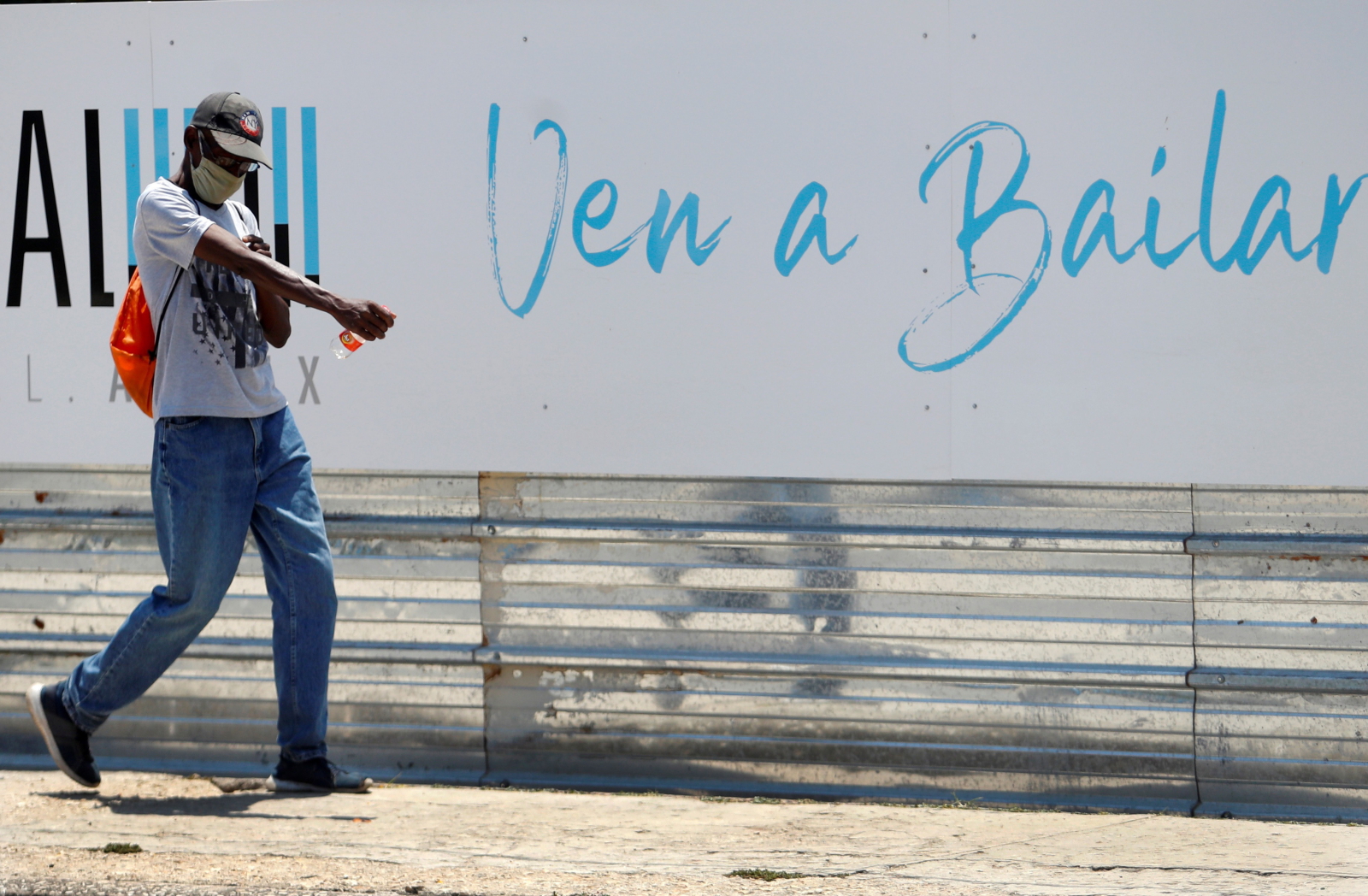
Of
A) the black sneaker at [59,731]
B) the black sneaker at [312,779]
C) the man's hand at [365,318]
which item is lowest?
the black sneaker at [312,779]

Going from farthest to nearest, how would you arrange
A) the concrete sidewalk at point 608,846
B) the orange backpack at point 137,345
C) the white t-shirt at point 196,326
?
1. the orange backpack at point 137,345
2. the white t-shirt at point 196,326
3. the concrete sidewalk at point 608,846

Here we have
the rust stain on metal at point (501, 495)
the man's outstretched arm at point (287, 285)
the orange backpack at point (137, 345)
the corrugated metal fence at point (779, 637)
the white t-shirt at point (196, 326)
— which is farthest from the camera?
the rust stain on metal at point (501, 495)

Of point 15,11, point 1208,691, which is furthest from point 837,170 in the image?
point 15,11

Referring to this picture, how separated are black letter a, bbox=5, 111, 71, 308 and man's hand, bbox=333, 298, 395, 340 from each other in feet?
4.31

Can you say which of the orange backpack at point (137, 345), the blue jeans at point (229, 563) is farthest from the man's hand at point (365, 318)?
the orange backpack at point (137, 345)

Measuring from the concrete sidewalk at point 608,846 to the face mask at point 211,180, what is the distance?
170 centimetres

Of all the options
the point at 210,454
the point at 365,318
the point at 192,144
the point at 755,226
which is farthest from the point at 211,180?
the point at 755,226

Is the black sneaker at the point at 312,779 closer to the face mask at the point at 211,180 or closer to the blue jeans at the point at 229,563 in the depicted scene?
the blue jeans at the point at 229,563

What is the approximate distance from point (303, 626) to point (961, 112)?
235 centimetres

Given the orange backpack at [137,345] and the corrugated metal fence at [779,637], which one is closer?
the orange backpack at [137,345]

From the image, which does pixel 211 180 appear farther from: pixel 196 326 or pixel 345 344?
pixel 345 344

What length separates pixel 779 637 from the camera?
4.05m

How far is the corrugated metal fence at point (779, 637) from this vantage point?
3.85m

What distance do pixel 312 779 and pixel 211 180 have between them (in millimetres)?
1699
